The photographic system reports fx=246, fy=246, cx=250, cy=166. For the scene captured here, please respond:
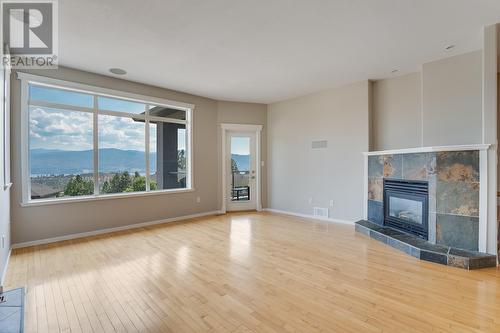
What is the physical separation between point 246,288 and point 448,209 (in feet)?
9.41

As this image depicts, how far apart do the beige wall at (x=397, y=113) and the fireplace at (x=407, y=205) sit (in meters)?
0.89

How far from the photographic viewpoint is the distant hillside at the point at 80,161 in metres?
3.88

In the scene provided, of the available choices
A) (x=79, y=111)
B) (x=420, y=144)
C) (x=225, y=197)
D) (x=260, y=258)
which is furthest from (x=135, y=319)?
(x=420, y=144)

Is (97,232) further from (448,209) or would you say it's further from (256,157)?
(448,209)

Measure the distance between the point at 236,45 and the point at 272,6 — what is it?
3.04ft

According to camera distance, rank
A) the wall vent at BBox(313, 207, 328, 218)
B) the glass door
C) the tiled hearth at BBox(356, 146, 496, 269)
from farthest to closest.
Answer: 1. the glass door
2. the wall vent at BBox(313, 207, 328, 218)
3. the tiled hearth at BBox(356, 146, 496, 269)

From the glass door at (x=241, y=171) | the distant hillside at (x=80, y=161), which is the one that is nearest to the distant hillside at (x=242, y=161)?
the glass door at (x=241, y=171)

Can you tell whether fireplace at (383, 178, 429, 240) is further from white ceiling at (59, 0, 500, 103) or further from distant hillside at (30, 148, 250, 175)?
distant hillside at (30, 148, 250, 175)

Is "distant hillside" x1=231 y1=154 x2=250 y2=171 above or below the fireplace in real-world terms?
above

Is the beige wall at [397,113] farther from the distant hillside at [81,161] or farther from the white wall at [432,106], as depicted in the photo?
the distant hillside at [81,161]

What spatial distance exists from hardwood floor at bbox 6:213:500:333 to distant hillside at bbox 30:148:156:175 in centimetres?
121

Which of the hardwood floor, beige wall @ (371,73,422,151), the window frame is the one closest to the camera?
the hardwood floor

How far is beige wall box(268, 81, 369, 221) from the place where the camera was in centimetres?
489

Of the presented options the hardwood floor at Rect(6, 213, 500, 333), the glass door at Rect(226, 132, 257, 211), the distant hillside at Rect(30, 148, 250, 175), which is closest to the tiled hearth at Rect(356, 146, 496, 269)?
the hardwood floor at Rect(6, 213, 500, 333)
